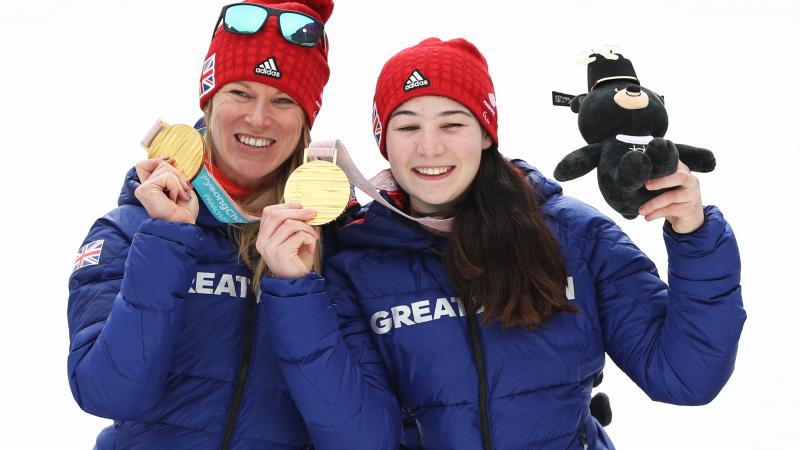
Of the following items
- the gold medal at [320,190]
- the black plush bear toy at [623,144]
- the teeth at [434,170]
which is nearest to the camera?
the black plush bear toy at [623,144]

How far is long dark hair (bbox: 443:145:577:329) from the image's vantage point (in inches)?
68.6

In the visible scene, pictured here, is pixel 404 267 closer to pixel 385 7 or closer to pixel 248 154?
pixel 248 154

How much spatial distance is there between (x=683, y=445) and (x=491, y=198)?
55.6 inches

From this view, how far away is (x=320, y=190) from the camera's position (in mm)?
1592

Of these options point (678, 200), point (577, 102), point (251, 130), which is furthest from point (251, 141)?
point (678, 200)

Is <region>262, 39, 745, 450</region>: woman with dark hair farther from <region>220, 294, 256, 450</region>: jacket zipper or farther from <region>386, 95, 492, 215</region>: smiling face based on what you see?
<region>220, 294, 256, 450</region>: jacket zipper

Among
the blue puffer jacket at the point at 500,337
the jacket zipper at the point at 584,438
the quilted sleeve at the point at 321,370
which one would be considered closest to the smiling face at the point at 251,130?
the blue puffer jacket at the point at 500,337

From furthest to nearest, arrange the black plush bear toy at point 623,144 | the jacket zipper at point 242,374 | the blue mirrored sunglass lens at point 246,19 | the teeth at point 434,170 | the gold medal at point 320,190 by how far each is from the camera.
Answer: the blue mirrored sunglass lens at point 246,19 < the teeth at point 434,170 < the jacket zipper at point 242,374 < the gold medal at point 320,190 < the black plush bear toy at point 623,144

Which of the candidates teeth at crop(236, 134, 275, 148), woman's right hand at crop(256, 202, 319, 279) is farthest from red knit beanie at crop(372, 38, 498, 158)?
woman's right hand at crop(256, 202, 319, 279)

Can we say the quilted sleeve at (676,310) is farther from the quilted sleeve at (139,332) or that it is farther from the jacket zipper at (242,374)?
the quilted sleeve at (139,332)

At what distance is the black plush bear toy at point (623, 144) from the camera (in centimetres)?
149

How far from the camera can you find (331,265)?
189cm

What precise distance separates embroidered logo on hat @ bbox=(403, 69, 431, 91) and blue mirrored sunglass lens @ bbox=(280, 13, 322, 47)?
0.98 ft

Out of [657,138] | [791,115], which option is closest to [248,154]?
[657,138]
